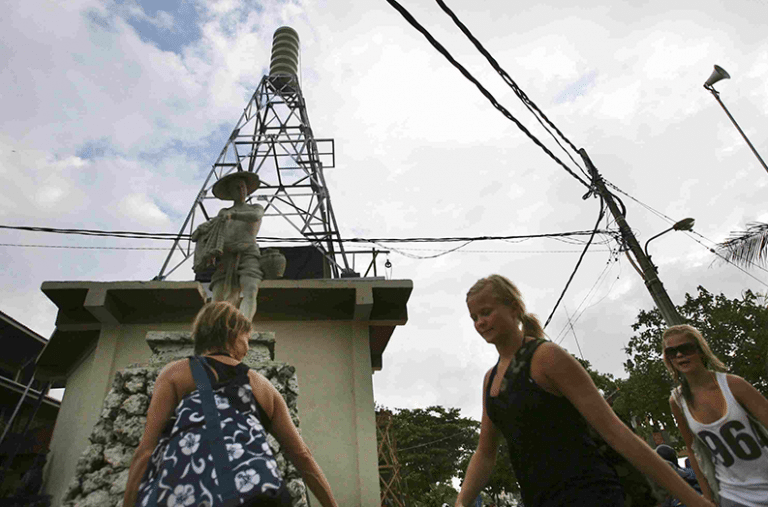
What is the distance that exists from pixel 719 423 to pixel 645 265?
14.6 feet

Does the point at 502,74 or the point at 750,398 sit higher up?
the point at 502,74

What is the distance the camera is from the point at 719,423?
223cm

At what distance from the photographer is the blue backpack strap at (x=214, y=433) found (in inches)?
49.1

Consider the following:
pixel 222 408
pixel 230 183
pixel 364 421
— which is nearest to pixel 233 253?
Result: pixel 230 183

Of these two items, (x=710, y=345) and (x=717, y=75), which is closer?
(x=717, y=75)

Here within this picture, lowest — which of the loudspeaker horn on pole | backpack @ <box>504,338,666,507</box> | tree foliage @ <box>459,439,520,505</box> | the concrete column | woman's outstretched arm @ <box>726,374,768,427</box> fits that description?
backpack @ <box>504,338,666,507</box>

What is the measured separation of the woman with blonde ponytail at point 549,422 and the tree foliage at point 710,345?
491 inches

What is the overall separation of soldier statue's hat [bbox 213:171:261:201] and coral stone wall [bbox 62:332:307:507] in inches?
84.2

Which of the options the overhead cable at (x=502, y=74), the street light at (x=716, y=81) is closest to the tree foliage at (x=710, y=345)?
the street light at (x=716, y=81)

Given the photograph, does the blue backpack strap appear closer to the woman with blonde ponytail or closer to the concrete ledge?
the woman with blonde ponytail

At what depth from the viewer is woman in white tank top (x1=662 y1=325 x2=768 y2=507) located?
2.09 meters

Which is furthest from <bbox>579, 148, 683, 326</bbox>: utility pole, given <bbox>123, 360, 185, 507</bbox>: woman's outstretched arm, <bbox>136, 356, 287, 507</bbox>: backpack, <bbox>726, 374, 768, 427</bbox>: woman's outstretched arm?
<bbox>123, 360, 185, 507</bbox>: woman's outstretched arm

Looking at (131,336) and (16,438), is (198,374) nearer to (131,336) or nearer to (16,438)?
(131,336)

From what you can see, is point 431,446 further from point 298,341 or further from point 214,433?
point 214,433
